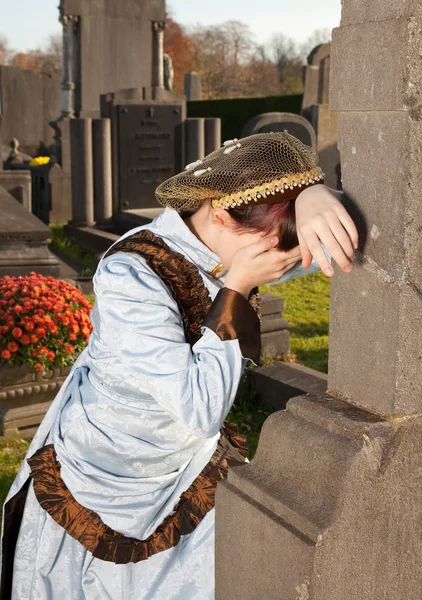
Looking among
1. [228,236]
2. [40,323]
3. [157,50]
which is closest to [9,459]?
[40,323]

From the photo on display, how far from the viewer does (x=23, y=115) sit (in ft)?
70.6

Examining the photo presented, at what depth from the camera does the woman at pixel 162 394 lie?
1.73 meters

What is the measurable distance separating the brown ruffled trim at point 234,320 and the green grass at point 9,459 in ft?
8.39

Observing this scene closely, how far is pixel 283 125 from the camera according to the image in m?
12.5

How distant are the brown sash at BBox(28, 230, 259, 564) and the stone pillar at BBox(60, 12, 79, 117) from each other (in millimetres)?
14493

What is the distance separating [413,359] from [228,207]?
1.94 feet

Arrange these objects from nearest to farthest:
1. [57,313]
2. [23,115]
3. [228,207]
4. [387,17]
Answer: [387,17]
[228,207]
[57,313]
[23,115]

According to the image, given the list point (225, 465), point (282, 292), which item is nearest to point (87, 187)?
point (282, 292)

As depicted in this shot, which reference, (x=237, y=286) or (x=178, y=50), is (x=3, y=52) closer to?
(x=178, y=50)

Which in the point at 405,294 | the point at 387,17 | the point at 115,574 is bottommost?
the point at 115,574

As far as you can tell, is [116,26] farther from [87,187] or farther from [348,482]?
[348,482]

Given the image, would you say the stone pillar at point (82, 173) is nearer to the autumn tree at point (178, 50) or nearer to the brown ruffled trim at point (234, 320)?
the brown ruffled trim at point (234, 320)

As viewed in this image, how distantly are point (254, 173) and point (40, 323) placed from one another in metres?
3.00

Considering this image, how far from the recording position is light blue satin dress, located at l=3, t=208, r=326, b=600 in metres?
1.70
